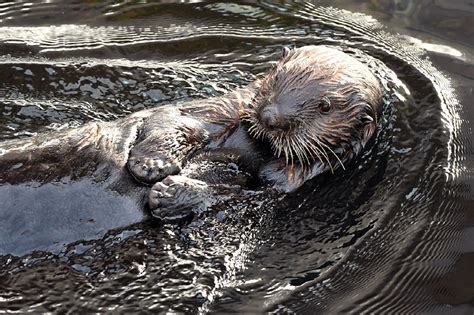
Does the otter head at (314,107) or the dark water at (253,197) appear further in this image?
the otter head at (314,107)

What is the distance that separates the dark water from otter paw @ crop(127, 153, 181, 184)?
25 cm

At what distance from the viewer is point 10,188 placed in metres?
4.43

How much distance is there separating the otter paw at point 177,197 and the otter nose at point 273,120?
626mm

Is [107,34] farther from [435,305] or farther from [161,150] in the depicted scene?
[435,305]

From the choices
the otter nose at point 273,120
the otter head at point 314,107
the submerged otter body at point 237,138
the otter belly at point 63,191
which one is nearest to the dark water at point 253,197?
the otter belly at point 63,191

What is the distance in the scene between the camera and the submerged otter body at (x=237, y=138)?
4711 millimetres

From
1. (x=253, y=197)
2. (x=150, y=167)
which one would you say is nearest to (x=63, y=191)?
(x=150, y=167)

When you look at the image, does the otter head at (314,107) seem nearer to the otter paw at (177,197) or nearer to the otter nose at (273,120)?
the otter nose at (273,120)

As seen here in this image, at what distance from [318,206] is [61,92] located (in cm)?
251

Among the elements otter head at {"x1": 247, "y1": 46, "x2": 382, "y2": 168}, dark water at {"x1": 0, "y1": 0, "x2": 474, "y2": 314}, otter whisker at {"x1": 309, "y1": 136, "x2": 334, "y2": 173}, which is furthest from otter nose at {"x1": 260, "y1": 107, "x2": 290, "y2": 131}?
dark water at {"x1": 0, "y1": 0, "x2": 474, "y2": 314}

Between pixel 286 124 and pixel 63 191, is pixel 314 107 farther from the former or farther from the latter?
pixel 63 191

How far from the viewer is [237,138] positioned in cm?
530

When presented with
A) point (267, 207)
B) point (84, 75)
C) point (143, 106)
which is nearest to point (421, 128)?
point (267, 207)

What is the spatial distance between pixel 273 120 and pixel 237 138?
0.44m
